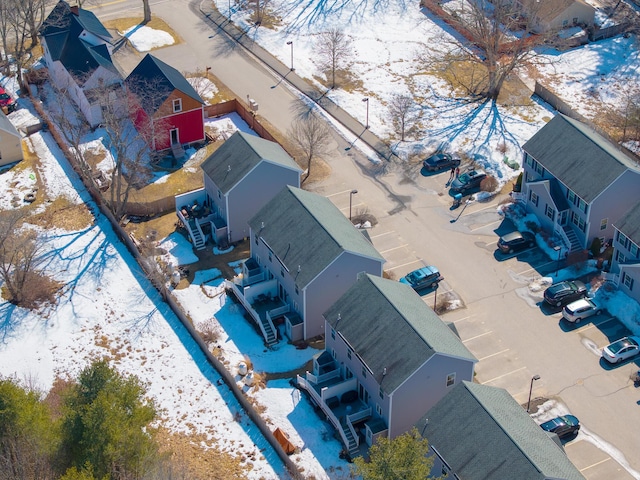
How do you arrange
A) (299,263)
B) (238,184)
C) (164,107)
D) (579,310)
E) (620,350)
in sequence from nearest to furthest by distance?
(620,350)
(299,263)
(579,310)
(238,184)
(164,107)

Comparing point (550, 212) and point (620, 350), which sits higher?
point (550, 212)

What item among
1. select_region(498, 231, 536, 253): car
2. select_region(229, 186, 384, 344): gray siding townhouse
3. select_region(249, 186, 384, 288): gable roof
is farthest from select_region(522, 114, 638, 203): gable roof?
select_region(249, 186, 384, 288): gable roof

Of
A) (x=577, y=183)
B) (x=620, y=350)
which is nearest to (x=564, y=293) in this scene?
(x=620, y=350)

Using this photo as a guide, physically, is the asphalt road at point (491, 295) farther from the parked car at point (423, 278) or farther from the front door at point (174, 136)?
the front door at point (174, 136)

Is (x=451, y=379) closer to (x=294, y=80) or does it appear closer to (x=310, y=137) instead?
(x=310, y=137)

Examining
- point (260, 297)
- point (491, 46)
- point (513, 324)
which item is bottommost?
point (260, 297)

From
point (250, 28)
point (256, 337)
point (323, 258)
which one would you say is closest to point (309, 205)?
point (323, 258)
